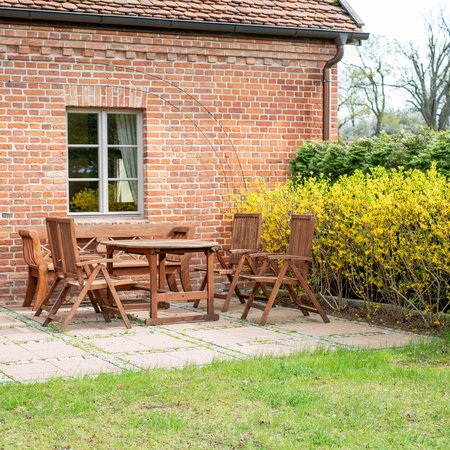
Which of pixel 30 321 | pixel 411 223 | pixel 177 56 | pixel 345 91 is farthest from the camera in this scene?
pixel 345 91

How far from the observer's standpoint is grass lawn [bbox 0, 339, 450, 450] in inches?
209

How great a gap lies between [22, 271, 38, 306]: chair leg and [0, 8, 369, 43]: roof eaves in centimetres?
322

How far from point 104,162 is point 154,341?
4.20 m

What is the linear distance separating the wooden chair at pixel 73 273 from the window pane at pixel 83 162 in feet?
7.72

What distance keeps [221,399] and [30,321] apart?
448 cm

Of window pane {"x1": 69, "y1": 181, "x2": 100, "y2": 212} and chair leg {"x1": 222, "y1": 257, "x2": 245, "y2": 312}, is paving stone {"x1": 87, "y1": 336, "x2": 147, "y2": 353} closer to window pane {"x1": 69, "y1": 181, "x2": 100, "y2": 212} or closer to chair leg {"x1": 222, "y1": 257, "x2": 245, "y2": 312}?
chair leg {"x1": 222, "y1": 257, "x2": 245, "y2": 312}

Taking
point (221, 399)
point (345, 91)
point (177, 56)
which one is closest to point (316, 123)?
point (177, 56)

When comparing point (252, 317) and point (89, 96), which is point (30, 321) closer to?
point (252, 317)

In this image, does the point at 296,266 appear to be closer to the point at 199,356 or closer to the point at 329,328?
the point at 329,328

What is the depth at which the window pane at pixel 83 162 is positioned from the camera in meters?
12.3

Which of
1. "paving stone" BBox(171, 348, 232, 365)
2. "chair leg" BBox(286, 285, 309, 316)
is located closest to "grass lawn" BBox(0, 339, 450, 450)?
"paving stone" BBox(171, 348, 232, 365)

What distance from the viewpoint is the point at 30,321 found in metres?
10.2

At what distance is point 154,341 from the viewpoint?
348 inches

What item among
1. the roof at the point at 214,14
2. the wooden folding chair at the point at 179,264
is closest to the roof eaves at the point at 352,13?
the roof at the point at 214,14
